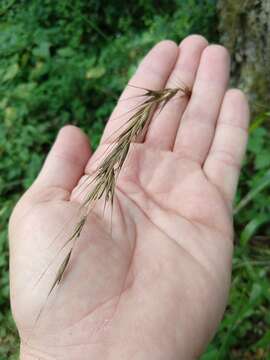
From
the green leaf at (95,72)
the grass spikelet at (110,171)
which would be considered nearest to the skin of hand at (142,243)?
the grass spikelet at (110,171)

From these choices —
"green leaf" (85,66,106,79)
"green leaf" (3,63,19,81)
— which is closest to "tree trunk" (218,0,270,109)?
"green leaf" (85,66,106,79)

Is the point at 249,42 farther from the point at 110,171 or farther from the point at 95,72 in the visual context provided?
the point at 110,171

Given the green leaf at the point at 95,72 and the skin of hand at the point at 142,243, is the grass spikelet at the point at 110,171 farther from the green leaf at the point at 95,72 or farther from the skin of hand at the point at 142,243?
the green leaf at the point at 95,72

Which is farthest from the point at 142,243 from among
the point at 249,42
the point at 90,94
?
the point at 90,94

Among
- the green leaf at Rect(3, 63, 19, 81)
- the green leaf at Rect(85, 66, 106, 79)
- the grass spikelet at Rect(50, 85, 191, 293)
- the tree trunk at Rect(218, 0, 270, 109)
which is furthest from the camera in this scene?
the green leaf at Rect(3, 63, 19, 81)

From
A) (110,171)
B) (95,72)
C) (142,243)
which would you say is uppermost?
(95,72)

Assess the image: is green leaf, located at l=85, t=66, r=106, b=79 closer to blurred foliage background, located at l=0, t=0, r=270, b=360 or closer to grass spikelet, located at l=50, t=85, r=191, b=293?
blurred foliage background, located at l=0, t=0, r=270, b=360

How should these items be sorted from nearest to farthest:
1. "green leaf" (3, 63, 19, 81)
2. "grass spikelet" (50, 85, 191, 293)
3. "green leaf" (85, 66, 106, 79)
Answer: "grass spikelet" (50, 85, 191, 293) → "green leaf" (85, 66, 106, 79) → "green leaf" (3, 63, 19, 81)
